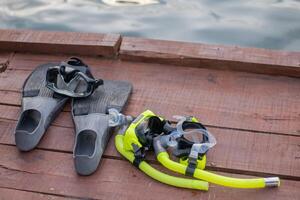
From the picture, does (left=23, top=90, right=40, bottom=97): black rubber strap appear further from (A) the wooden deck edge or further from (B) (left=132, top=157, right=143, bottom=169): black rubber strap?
(B) (left=132, top=157, right=143, bottom=169): black rubber strap

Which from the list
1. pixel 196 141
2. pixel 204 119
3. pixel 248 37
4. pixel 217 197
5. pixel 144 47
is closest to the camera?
pixel 217 197

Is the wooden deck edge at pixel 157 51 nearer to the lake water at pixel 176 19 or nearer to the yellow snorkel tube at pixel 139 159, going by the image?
the yellow snorkel tube at pixel 139 159

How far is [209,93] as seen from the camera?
80.5 inches

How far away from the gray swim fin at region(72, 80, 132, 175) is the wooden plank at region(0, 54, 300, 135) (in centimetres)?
5

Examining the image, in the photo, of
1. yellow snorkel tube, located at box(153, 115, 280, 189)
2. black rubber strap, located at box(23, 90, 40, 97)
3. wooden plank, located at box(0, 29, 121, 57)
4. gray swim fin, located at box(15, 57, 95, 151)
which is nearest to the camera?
yellow snorkel tube, located at box(153, 115, 280, 189)

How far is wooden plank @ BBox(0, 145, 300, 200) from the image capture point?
1652 millimetres

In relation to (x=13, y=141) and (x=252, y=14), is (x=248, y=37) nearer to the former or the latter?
(x=252, y=14)

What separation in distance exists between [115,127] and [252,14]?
54.7 inches

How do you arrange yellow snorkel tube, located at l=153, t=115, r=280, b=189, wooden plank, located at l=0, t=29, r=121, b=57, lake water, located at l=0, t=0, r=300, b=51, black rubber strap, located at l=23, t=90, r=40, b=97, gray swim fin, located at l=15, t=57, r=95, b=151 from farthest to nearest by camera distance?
1. lake water, located at l=0, t=0, r=300, b=51
2. wooden plank, located at l=0, t=29, r=121, b=57
3. black rubber strap, located at l=23, t=90, r=40, b=97
4. gray swim fin, located at l=15, t=57, r=95, b=151
5. yellow snorkel tube, located at l=153, t=115, r=280, b=189

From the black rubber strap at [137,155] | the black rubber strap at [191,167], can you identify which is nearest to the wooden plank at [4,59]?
the black rubber strap at [137,155]

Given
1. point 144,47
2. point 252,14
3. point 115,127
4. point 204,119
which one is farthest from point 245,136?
point 252,14

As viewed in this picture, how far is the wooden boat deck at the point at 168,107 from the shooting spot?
1705 millimetres

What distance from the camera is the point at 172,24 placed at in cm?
301

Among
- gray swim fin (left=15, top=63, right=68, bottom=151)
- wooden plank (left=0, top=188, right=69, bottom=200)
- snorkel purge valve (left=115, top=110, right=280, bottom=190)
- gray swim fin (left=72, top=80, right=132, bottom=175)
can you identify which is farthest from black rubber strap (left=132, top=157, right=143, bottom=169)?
gray swim fin (left=15, top=63, right=68, bottom=151)
